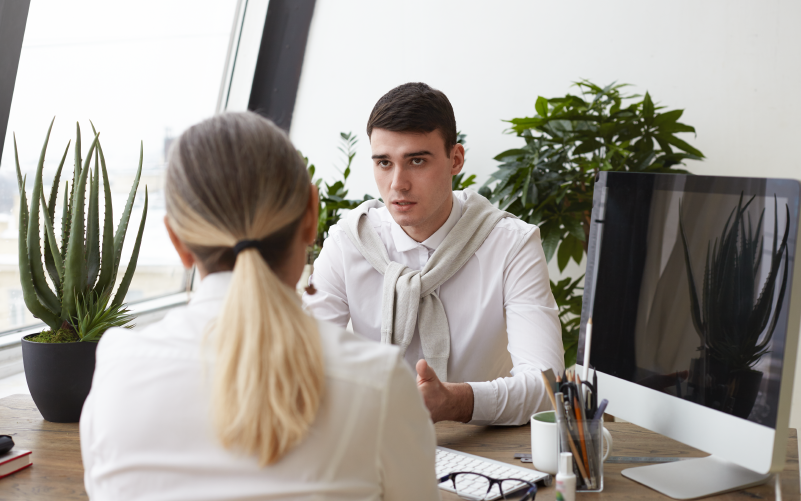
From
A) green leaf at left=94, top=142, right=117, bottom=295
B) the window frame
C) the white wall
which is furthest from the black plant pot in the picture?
the white wall

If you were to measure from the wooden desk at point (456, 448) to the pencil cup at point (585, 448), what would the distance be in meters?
0.02

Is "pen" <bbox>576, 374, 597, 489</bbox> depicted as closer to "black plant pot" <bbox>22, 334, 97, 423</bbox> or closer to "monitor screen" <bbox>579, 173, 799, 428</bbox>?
"monitor screen" <bbox>579, 173, 799, 428</bbox>

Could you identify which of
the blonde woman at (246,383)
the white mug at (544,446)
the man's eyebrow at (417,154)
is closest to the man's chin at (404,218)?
the man's eyebrow at (417,154)

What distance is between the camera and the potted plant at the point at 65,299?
138 centimetres

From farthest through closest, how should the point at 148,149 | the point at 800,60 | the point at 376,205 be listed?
→ the point at 148,149 < the point at 800,60 < the point at 376,205

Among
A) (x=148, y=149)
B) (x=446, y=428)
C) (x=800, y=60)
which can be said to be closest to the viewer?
(x=446, y=428)

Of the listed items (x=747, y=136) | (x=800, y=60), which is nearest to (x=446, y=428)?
(x=747, y=136)

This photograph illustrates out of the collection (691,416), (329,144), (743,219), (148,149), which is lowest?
(691,416)

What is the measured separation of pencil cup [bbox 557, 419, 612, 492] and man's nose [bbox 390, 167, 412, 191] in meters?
0.90

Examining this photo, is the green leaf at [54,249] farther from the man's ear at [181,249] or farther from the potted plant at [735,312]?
the potted plant at [735,312]

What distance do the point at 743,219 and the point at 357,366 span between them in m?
0.67

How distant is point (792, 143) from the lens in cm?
255

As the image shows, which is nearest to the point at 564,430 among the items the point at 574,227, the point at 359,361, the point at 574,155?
the point at 359,361

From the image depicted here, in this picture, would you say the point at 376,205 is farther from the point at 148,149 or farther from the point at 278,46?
the point at 278,46
